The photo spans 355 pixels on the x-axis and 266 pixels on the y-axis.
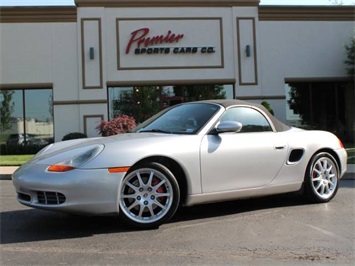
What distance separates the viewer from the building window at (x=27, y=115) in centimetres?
1873

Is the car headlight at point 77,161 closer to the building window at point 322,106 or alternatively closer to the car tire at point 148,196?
the car tire at point 148,196

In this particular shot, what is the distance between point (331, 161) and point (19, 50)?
15456 mm

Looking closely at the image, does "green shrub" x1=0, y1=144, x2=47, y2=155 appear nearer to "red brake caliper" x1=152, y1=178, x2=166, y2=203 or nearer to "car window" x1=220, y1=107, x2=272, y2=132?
"car window" x1=220, y1=107, x2=272, y2=132

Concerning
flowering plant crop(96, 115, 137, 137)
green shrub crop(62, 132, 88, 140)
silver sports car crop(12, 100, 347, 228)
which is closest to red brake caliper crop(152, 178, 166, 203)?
silver sports car crop(12, 100, 347, 228)

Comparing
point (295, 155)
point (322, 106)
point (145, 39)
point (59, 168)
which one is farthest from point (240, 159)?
point (322, 106)

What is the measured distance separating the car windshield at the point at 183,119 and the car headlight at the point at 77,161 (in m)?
1.07

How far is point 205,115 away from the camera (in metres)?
5.51

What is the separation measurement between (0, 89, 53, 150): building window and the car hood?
46.3 feet

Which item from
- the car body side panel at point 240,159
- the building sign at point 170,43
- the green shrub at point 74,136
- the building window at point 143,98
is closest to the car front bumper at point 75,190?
the car body side panel at point 240,159

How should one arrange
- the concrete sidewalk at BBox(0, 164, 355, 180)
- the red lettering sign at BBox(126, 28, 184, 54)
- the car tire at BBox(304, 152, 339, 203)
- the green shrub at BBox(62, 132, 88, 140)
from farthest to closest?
the red lettering sign at BBox(126, 28, 184, 54) < the green shrub at BBox(62, 132, 88, 140) < the concrete sidewalk at BBox(0, 164, 355, 180) < the car tire at BBox(304, 152, 339, 203)

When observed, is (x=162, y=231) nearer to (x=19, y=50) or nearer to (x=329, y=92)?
(x=19, y=50)

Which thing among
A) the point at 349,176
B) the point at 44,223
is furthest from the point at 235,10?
the point at 44,223

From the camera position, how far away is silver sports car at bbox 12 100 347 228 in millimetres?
4543

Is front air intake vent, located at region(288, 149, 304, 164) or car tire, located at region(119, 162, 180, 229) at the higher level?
front air intake vent, located at region(288, 149, 304, 164)
